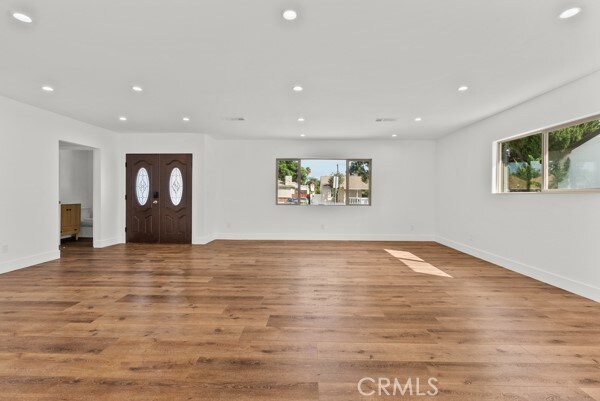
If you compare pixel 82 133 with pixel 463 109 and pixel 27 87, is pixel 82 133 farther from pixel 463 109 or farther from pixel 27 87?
pixel 463 109

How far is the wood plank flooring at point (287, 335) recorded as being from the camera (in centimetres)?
181

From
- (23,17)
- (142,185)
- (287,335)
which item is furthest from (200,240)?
(23,17)

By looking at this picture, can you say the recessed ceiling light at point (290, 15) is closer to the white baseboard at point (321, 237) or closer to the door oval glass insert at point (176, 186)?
the door oval glass insert at point (176, 186)

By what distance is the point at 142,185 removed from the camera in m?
7.14

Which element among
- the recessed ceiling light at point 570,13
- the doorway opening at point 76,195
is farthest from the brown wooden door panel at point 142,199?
the recessed ceiling light at point 570,13

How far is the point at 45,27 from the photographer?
8.30 feet

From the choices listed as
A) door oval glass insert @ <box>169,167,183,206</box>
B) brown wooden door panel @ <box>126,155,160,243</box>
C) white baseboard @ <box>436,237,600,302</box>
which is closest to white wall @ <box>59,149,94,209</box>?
brown wooden door panel @ <box>126,155,160,243</box>

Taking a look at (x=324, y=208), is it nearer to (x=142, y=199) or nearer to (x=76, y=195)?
(x=142, y=199)

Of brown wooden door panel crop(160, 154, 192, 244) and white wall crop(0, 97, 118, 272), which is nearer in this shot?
white wall crop(0, 97, 118, 272)

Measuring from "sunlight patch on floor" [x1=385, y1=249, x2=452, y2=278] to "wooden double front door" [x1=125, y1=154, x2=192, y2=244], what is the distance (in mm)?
4899

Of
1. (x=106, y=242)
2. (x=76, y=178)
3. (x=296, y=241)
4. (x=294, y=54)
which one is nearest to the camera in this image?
(x=294, y=54)

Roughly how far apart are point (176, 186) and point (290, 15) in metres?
5.75

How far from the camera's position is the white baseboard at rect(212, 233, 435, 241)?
7727 millimetres

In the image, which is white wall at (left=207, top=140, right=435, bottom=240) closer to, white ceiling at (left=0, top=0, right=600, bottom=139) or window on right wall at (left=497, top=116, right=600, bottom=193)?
window on right wall at (left=497, top=116, right=600, bottom=193)
